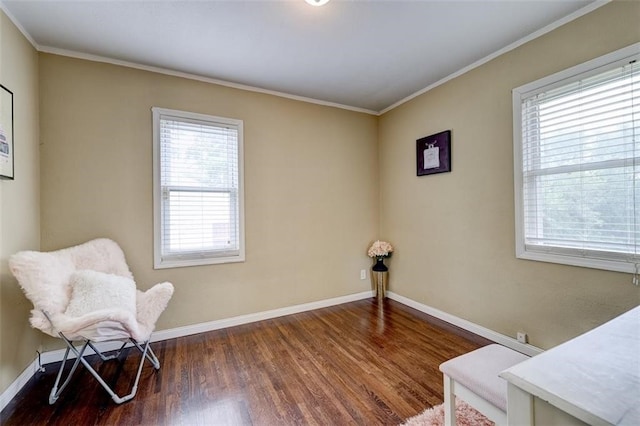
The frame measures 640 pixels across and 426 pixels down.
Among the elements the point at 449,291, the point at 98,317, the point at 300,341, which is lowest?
the point at 300,341

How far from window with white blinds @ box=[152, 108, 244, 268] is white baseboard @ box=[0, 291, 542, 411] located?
65cm

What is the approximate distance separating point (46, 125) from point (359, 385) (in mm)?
3162

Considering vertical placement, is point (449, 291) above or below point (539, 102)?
below

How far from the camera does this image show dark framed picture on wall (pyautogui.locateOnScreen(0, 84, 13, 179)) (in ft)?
5.59

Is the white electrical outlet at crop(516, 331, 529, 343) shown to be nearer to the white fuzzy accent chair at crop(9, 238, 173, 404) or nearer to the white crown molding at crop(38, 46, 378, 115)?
the white fuzzy accent chair at crop(9, 238, 173, 404)

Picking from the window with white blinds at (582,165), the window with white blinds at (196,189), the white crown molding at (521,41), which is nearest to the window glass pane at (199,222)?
the window with white blinds at (196,189)

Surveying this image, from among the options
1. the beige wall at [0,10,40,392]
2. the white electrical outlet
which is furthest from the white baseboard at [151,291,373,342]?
the white electrical outlet

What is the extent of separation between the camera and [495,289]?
245cm

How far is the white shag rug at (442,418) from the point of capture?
4.94 feet

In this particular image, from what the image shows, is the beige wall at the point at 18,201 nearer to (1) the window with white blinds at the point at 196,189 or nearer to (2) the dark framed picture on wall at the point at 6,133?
(2) the dark framed picture on wall at the point at 6,133

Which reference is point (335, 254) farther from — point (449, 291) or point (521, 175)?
point (521, 175)

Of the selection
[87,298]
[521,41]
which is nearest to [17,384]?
[87,298]

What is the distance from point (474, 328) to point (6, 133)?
3.97 m

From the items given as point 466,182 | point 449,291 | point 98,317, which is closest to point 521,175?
point 466,182
